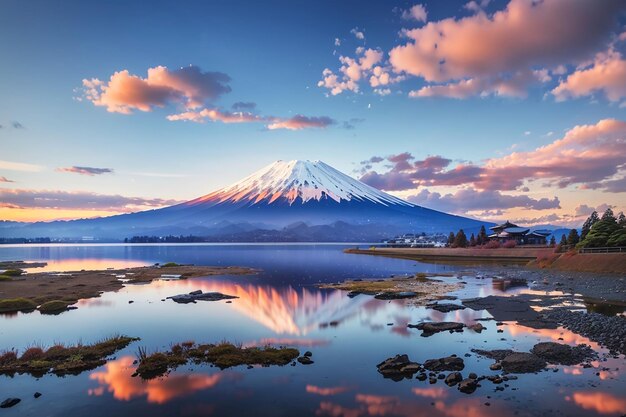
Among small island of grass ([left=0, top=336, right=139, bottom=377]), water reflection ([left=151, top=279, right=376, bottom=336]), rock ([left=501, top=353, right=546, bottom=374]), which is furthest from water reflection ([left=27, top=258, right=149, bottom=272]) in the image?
rock ([left=501, top=353, right=546, bottom=374])

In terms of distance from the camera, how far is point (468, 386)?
14945mm

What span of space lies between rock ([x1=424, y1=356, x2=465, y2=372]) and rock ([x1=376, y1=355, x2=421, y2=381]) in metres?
0.53

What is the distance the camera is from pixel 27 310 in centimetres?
3212

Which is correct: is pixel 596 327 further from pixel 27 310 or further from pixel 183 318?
pixel 27 310

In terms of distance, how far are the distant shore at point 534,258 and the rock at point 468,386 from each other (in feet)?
133

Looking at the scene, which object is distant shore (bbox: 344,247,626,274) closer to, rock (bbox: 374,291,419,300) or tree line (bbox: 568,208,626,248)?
tree line (bbox: 568,208,626,248)

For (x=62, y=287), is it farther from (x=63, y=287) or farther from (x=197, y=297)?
(x=197, y=297)

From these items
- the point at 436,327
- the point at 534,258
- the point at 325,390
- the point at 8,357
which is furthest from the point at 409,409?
the point at 534,258

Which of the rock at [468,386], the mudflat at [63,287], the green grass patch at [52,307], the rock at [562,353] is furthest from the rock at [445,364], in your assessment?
the mudflat at [63,287]

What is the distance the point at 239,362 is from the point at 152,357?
406 centimetres

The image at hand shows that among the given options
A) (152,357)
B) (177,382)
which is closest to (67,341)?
(152,357)

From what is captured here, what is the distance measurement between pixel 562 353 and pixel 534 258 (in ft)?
207

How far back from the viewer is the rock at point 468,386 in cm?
1479

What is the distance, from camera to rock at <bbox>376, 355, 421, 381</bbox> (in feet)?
55.3
